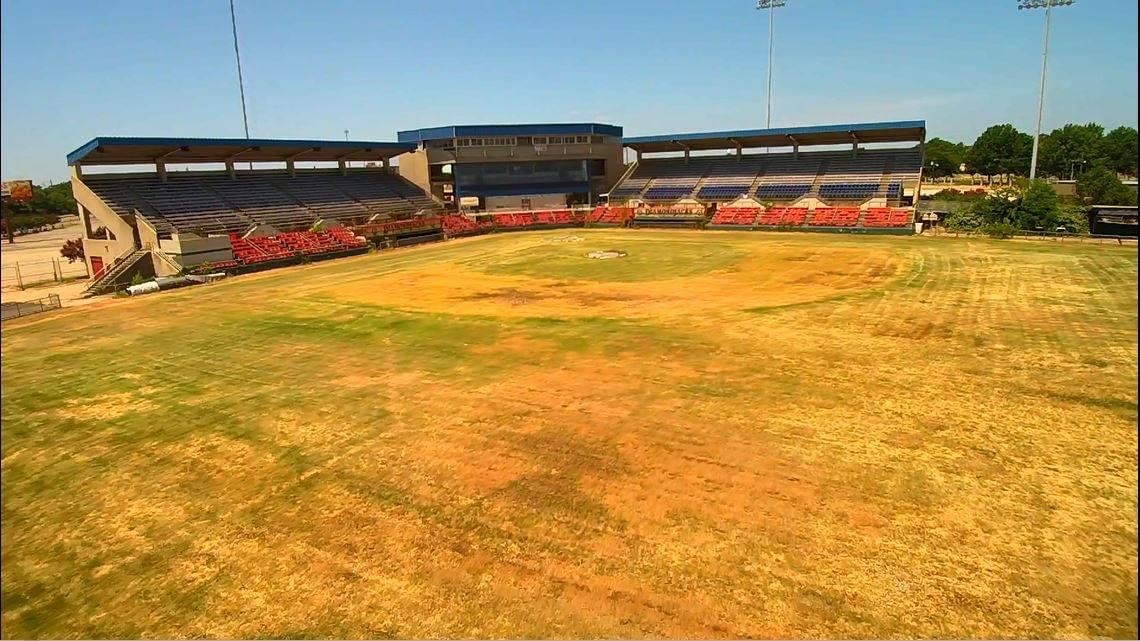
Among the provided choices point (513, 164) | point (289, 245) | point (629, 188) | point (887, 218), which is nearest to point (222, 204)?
point (289, 245)

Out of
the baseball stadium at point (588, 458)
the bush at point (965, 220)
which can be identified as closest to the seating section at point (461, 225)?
the baseball stadium at point (588, 458)

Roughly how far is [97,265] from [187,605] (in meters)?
41.5

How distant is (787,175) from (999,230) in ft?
71.6

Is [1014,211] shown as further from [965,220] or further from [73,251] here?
[73,251]

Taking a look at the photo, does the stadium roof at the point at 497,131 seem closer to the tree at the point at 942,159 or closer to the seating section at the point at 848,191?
the seating section at the point at 848,191

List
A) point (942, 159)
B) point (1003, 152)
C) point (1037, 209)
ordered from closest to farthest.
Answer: point (1037, 209) < point (1003, 152) < point (942, 159)

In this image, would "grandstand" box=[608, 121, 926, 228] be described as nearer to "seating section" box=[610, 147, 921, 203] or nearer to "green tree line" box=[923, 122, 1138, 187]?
"seating section" box=[610, 147, 921, 203]

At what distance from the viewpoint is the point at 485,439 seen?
41.1 ft

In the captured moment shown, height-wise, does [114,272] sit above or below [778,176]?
below

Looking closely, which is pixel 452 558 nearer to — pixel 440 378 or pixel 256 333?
pixel 440 378

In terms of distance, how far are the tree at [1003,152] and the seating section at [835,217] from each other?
71043 mm

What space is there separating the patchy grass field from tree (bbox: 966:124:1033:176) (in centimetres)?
9786

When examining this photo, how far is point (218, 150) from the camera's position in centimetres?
4791

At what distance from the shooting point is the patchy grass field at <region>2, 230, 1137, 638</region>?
786 cm
